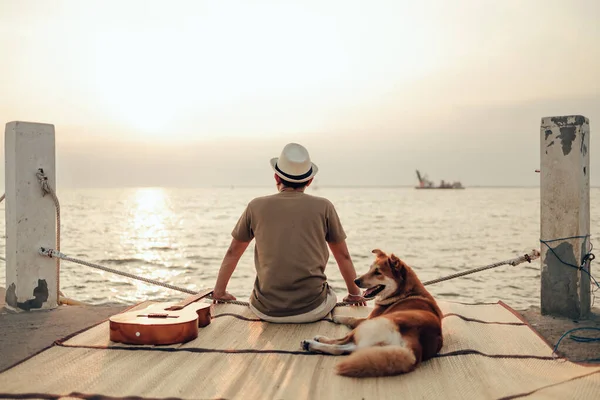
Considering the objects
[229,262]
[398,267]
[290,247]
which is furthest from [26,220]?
[398,267]

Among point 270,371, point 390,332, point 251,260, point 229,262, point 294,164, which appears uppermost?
point 294,164

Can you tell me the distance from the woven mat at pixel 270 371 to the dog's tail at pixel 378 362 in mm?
51

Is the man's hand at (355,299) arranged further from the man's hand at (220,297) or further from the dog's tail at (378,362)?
the dog's tail at (378,362)

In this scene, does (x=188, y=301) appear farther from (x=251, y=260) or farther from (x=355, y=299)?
(x=251, y=260)

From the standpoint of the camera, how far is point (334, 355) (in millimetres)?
3369

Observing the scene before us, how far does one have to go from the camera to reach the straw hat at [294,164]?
421 centimetres

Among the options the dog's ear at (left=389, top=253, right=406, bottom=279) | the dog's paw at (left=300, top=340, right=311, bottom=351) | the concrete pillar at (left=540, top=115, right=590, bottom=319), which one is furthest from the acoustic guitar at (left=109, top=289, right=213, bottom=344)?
the concrete pillar at (left=540, top=115, right=590, bottom=319)

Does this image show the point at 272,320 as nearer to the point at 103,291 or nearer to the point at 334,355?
the point at 334,355

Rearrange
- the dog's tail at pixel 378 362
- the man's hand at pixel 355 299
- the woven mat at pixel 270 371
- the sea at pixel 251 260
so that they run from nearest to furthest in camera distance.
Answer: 1. the woven mat at pixel 270 371
2. the dog's tail at pixel 378 362
3. the man's hand at pixel 355 299
4. the sea at pixel 251 260

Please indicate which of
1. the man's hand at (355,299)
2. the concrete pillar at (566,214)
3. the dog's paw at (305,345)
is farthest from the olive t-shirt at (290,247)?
the concrete pillar at (566,214)

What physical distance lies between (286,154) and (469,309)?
2.45m

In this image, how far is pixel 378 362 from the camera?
2895 mm

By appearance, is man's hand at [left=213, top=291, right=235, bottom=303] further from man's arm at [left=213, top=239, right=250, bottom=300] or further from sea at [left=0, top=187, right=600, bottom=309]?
sea at [left=0, top=187, right=600, bottom=309]

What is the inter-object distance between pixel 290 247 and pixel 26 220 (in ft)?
9.94
